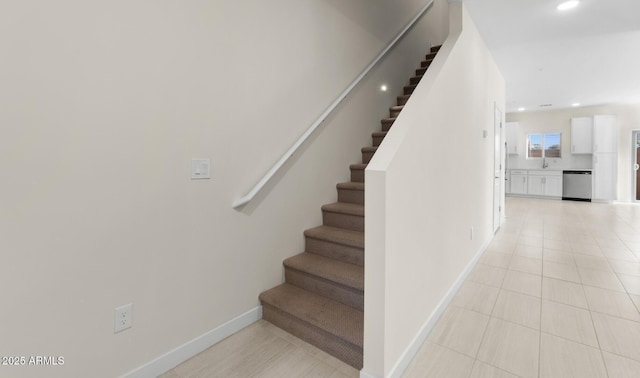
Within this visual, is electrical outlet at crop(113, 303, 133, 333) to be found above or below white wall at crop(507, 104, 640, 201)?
below

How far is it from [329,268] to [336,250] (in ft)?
0.65

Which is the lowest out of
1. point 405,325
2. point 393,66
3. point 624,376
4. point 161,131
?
point 624,376

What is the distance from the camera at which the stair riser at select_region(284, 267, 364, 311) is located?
200 centimetres

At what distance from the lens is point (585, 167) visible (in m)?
8.63

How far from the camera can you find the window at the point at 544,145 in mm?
9000

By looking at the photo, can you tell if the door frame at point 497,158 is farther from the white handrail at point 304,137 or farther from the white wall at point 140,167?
the white wall at point 140,167

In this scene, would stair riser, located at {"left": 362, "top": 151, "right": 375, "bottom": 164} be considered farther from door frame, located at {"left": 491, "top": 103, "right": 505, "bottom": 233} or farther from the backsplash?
the backsplash

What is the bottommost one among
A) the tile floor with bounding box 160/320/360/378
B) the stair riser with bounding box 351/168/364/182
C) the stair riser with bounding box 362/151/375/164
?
the tile floor with bounding box 160/320/360/378

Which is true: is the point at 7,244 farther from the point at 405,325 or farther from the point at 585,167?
the point at 585,167

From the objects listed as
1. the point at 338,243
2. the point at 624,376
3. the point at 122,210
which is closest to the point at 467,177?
the point at 338,243

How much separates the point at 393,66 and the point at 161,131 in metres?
3.27

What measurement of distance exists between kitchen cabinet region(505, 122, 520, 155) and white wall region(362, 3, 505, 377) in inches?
289

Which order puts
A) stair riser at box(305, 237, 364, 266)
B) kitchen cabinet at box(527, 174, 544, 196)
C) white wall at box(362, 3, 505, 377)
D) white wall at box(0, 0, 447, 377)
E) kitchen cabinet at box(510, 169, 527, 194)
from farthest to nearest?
kitchen cabinet at box(510, 169, 527, 194) → kitchen cabinet at box(527, 174, 544, 196) → stair riser at box(305, 237, 364, 266) → white wall at box(362, 3, 505, 377) → white wall at box(0, 0, 447, 377)

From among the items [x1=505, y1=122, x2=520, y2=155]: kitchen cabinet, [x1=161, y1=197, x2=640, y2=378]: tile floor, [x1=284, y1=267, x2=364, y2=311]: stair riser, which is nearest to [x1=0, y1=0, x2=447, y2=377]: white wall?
[x1=284, y1=267, x2=364, y2=311]: stair riser
